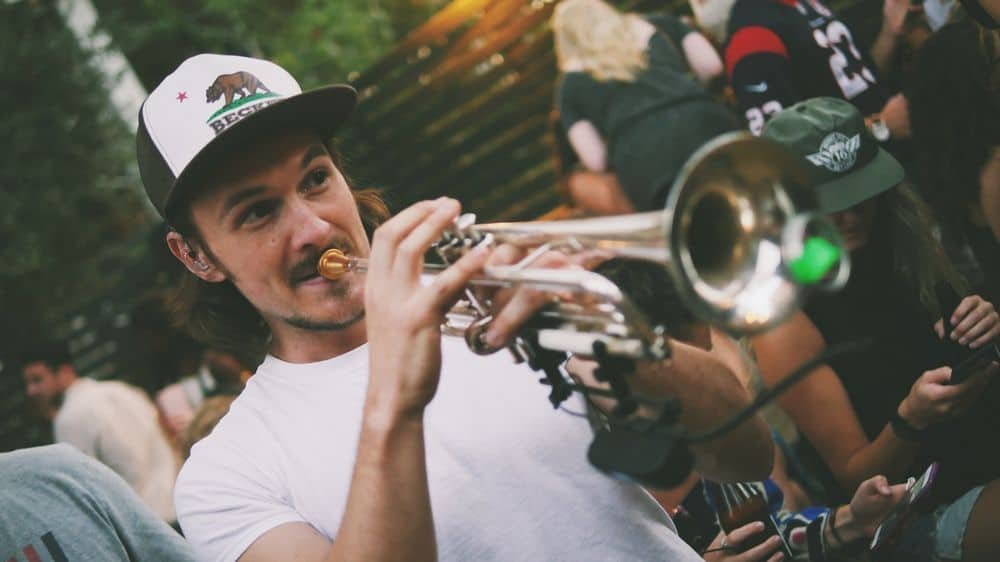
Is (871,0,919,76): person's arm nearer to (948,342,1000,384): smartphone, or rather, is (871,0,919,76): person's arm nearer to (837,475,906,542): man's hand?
(948,342,1000,384): smartphone

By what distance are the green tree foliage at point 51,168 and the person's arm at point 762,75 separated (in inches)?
267

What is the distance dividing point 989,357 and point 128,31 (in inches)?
313

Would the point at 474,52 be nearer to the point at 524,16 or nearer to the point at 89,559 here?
the point at 524,16

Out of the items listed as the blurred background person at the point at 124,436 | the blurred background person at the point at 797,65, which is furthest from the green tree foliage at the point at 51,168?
the blurred background person at the point at 797,65

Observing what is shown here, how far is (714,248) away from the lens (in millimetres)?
1594

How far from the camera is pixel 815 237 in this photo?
1.46m

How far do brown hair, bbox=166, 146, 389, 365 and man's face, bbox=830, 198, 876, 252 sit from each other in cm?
143

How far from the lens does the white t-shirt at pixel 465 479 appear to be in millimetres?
2016

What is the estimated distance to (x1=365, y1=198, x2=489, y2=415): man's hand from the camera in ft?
5.80

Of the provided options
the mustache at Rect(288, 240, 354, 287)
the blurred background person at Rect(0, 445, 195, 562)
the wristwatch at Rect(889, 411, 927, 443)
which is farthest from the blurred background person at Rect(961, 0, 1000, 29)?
the blurred background person at Rect(0, 445, 195, 562)

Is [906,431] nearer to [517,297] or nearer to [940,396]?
[940,396]

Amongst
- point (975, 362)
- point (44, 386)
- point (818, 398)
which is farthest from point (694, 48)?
point (44, 386)

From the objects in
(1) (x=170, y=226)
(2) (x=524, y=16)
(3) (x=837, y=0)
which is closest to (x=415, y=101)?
(2) (x=524, y=16)

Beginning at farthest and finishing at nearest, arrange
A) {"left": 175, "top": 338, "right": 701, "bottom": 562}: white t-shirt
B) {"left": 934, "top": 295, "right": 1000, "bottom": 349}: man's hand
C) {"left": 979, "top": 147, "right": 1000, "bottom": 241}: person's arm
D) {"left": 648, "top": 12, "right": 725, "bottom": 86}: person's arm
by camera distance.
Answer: {"left": 648, "top": 12, "right": 725, "bottom": 86}: person's arm, {"left": 979, "top": 147, "right": 1000, "bottom": 241}: person's arm, {"left": 934, "top": 295, "right": 1000, "bottom": 349}: man's hand, {"left": 175, "top": 338, "right": 701, "bottom": 562}: white t-shirt
